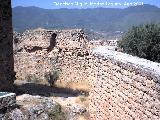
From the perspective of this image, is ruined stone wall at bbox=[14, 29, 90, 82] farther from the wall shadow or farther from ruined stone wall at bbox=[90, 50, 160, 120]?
ruined stone wall at bbox=[90, 50, 160, 120]

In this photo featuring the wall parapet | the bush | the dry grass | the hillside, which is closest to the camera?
the wall parapet

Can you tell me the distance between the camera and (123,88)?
9320 mm

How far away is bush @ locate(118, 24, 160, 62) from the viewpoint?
18.8 metres

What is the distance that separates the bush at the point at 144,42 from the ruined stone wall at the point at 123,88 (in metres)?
7.70

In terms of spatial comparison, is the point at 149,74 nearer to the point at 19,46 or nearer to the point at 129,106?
the point at 129,106

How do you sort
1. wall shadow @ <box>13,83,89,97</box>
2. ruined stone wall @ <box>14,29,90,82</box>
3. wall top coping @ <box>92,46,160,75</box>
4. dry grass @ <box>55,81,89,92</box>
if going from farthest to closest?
ruined stone wall @ <box>14,29,90,82</box> → dry grass @ <box>55,81,89,92</box> → wall shadow @ <box>13,83,89,97</box> → wall top coping @ <box>92,46,160,75</box>

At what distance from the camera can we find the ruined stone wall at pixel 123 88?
25.9 feet

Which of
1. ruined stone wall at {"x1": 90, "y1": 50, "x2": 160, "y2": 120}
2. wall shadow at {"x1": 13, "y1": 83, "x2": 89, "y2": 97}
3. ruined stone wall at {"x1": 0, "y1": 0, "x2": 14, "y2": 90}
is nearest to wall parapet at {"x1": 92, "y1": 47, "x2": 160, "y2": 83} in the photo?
ruined stone wall at {"x1": 90, "y1": 50, "x2": 160, "y2": 120}

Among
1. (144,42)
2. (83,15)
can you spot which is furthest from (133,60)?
(83,15)

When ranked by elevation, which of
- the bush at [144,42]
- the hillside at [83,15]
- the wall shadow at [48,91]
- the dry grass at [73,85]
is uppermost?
the bush at [144,42]

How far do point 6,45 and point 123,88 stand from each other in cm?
926

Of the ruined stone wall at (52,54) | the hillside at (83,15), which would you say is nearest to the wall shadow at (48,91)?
the ruined stone wall at (52,54)

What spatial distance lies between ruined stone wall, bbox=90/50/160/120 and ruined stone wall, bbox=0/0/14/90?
6687mm

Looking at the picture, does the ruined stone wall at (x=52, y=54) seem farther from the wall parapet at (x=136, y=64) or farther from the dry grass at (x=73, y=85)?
the wall parapet at (x=136, y=64)
